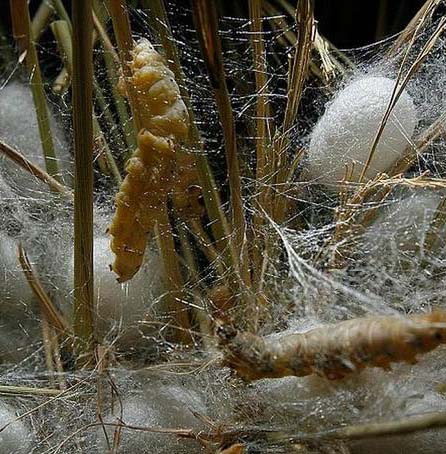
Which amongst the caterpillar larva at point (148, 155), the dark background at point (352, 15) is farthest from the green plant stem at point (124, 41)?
the dark background at point (352, 15)

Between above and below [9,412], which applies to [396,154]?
above

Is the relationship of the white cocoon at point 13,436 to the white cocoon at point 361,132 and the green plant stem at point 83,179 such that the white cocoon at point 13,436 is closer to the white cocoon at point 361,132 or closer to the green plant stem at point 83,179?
the green plant stem at point 83,179

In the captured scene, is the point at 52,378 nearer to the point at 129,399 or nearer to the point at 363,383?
the point at 129,399

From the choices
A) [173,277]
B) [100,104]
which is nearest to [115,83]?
[100,104]

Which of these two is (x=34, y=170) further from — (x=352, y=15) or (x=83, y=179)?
(x=352, y=15)

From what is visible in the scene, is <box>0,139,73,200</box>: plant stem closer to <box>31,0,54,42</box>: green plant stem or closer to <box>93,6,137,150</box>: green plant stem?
<box>93,6,137,150</box>: green plant stem

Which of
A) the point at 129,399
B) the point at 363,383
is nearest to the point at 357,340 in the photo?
the point at 363,383
